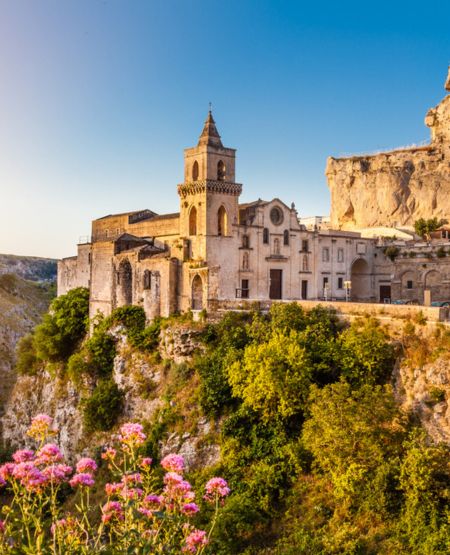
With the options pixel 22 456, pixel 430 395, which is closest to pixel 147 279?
pixel 430 395

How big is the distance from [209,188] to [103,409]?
15.0 metres

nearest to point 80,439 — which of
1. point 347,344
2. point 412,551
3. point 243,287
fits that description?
point 243,287

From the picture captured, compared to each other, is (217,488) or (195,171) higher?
(195,171)

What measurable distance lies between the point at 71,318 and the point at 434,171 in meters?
36.3

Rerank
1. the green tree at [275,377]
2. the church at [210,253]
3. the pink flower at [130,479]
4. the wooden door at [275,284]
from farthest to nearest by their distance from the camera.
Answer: the wooden door at [275,284] < the church at [210,253] < the green tree at [275,377] < the pink flower at [130,479]

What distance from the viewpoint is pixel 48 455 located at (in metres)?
8.32

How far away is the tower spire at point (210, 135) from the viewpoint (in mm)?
39188

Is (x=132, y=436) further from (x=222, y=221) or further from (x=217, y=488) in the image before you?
(x=222, y=221)

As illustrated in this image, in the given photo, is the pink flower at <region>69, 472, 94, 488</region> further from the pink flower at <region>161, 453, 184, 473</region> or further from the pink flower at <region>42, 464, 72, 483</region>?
the pink flower at <region>161, 453, 184, 473</region>

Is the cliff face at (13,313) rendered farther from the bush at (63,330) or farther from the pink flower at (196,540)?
the pink flower at (196,540)

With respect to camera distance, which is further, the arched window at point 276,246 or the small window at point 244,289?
the arched window at point 276,246

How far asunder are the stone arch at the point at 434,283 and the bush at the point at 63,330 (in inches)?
1033

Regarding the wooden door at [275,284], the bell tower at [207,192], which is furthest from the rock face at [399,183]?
the bell tower at [207,192]

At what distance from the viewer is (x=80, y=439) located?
35844 millimetres
